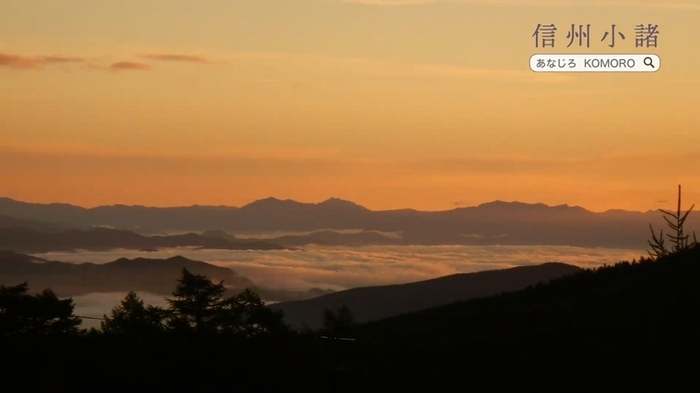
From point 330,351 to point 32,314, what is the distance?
27.9 ft

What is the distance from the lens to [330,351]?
26.0m

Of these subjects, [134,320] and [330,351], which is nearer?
[330,351]

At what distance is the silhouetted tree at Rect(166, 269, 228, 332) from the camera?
96.2 feet

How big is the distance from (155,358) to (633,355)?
1269 cm

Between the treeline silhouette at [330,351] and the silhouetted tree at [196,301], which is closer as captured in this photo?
the treeline silhouette at [330,351]

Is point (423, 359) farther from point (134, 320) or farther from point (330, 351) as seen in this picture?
point (134, 320)

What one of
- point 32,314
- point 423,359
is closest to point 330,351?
point 423,359

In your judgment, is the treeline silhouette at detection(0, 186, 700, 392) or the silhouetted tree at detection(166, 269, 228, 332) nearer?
the treeline silhouette at detection(0, 186, 700, 392)

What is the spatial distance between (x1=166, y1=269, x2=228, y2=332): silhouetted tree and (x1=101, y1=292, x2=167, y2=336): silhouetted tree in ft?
2.08

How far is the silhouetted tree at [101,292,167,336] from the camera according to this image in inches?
1094

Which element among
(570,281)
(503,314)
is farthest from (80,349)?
(570,281)

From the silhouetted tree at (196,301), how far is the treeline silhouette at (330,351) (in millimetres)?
37

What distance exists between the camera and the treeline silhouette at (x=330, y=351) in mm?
22000

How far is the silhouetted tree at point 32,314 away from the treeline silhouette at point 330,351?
0.04 m
